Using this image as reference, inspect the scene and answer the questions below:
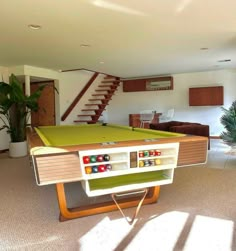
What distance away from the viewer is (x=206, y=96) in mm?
7934

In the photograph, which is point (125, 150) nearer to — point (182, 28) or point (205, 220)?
point (205, 220)

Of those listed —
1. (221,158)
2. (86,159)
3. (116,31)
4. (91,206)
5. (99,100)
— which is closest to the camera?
(86,159)

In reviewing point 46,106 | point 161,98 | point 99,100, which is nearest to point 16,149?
point 46,106

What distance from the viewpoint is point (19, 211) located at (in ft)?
8.86

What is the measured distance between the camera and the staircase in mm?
8203

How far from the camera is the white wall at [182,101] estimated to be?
8.00 metres

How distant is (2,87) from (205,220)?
4768 millimetres

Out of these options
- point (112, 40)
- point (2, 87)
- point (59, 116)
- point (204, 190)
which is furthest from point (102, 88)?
point (204, 190)

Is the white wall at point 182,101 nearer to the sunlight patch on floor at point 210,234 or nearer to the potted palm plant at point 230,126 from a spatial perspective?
the potted palm plant at point 230,126

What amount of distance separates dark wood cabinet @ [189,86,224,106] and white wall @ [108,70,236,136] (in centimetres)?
37

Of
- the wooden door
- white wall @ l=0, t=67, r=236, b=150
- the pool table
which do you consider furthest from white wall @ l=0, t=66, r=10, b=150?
the pool table

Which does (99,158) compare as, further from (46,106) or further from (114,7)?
(46,106)

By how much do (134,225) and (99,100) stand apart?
21.5ft

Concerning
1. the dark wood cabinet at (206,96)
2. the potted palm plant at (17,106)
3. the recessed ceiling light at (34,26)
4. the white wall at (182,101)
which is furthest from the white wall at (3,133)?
the dark wood cabinet at (206,96)
